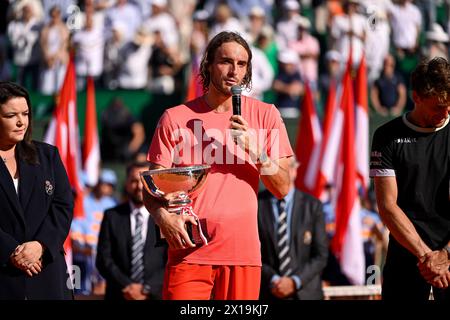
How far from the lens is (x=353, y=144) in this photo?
12922 millimetres

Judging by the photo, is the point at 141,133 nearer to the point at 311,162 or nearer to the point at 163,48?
the point at 163,48

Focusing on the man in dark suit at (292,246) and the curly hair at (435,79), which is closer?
the curly hair at (435,79)

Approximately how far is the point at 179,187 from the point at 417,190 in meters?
1.46

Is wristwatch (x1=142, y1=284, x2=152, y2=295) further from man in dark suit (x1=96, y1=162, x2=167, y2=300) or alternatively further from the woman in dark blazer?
the woman in dark blazer

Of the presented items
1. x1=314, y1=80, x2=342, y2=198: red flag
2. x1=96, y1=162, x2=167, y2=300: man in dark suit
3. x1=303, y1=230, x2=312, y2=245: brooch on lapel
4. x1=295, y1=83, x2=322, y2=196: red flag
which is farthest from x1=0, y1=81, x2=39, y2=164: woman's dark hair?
x1=295, y1=83, x2=322, y2=196: red flag

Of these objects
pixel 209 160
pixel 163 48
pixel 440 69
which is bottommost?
pixel 209 160

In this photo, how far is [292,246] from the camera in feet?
31.9

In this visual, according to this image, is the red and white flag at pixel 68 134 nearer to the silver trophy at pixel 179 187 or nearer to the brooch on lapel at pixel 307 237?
the brooch on lapel at pixel 307 237

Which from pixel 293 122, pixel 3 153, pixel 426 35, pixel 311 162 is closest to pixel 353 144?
pixel 311 162

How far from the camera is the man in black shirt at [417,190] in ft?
20.8

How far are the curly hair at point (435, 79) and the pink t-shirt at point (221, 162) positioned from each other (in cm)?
86

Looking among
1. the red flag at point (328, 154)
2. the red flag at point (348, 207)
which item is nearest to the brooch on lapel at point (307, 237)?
the red flag at point (348, 207)

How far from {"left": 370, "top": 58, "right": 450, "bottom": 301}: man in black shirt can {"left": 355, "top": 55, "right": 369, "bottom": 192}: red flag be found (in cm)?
632

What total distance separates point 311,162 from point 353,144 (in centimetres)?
83
